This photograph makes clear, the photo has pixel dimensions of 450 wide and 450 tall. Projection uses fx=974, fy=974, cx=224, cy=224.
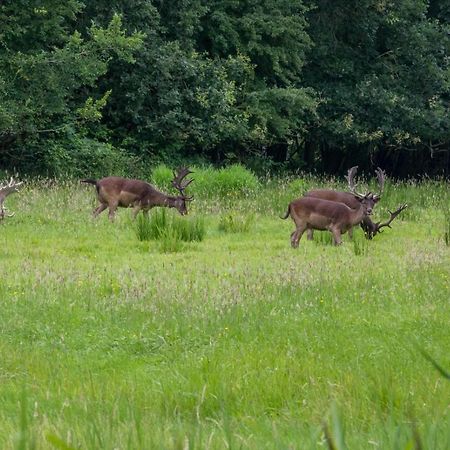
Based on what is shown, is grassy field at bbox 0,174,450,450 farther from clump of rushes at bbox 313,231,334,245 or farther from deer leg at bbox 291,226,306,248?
clump of rushes at bbox 313,231,334,245

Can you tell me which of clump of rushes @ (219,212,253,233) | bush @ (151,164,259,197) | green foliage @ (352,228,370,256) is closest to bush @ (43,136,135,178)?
bush @ (151,164,259,197)

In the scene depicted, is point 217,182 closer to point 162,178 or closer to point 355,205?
point 162,178

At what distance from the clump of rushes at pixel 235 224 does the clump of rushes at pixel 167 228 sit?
1117 mm

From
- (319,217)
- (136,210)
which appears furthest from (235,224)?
(136,210)

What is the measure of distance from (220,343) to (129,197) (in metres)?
10.7

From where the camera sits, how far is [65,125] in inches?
1049

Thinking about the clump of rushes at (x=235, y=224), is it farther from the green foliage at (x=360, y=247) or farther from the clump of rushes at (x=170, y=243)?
the green foliage at (x=360, y=247)

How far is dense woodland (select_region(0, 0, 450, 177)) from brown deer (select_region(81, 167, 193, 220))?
669 cm

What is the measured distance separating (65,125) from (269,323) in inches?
773

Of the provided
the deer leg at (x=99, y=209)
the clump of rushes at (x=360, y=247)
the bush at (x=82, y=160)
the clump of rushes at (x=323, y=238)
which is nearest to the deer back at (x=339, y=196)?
the clump of rushes at (x=323, y=238)

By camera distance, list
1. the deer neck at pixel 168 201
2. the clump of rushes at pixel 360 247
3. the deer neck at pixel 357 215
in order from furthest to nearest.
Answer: the deer neck at pixel 168 201, the deer neck at pixel 357 215, the clump of rushes at pixel 360 247

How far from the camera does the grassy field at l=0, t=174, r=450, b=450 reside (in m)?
4.07

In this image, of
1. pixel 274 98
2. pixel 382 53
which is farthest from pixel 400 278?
pixel 382 53

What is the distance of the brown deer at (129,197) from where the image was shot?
17.7m
